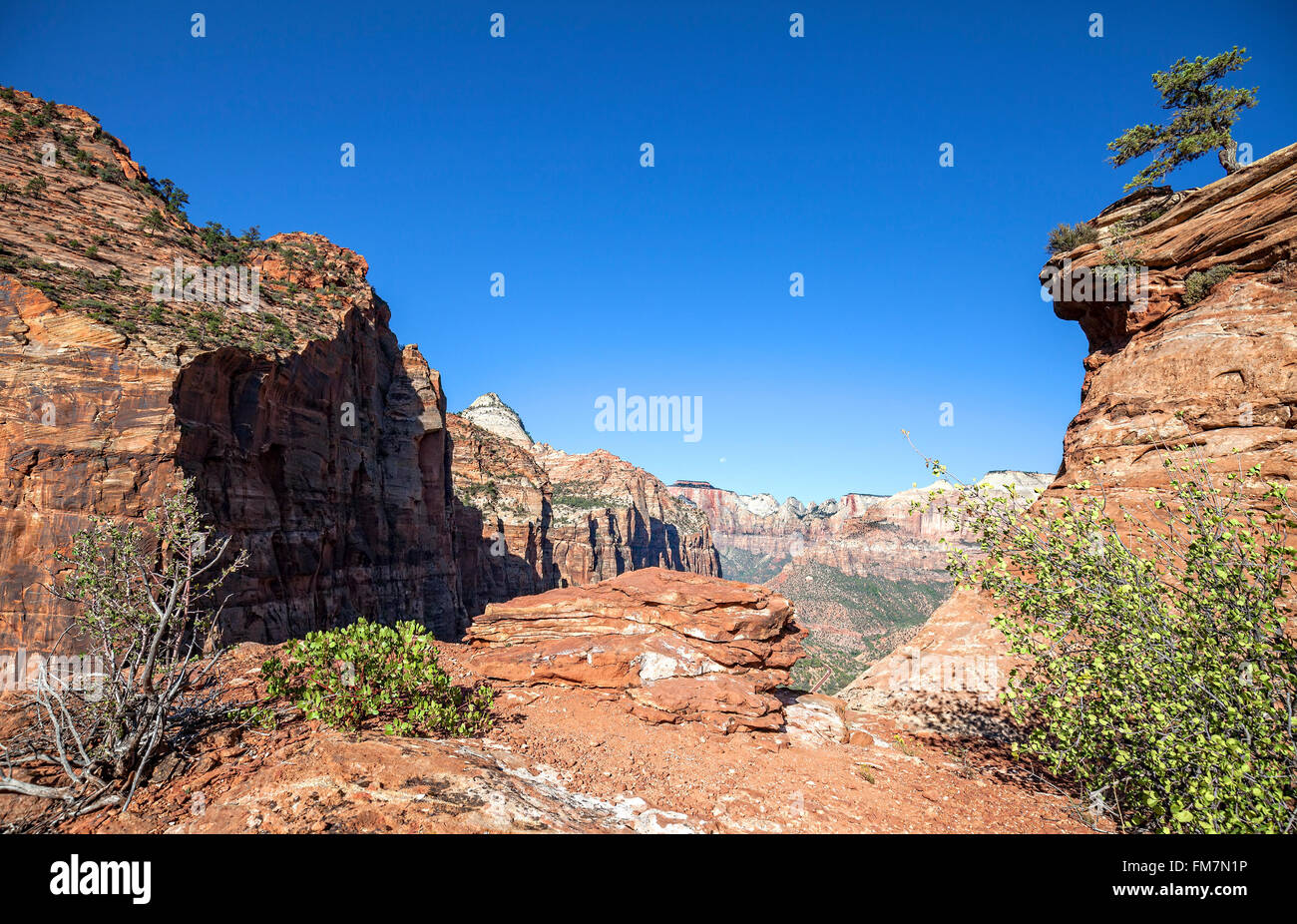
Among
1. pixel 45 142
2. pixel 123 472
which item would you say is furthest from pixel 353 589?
pixel 45 142

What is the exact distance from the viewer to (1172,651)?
230 inches

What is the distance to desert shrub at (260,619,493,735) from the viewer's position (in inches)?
307

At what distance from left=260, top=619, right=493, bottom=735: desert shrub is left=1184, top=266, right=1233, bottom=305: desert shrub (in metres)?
22.5

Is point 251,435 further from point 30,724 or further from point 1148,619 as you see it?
point 1148,619

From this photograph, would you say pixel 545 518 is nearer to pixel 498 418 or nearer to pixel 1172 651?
pixel 498 418

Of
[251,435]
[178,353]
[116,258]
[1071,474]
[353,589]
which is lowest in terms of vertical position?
[353,589]

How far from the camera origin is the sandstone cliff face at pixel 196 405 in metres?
18.4

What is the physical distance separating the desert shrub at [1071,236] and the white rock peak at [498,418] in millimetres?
140942

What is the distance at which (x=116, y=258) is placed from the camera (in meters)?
26.3

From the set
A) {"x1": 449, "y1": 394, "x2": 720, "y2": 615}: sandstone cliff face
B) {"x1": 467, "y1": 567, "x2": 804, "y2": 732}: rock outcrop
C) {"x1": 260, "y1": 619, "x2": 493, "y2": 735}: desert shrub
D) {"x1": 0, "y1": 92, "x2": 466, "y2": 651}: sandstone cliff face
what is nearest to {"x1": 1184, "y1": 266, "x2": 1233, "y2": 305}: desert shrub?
{"x1": 467, "y1": 567, "x2": 804, "y2": 732}: rock outcrop

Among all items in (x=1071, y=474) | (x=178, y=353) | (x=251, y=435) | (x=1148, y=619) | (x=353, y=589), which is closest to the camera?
(x=1148, y=619)

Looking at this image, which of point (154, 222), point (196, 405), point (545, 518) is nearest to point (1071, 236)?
point (196, 405)

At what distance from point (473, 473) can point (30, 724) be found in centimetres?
8624

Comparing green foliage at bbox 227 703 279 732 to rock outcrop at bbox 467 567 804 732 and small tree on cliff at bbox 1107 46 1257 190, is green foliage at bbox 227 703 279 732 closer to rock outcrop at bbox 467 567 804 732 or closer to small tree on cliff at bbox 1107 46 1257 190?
rock outcrop at bbox 467 567 804 732
